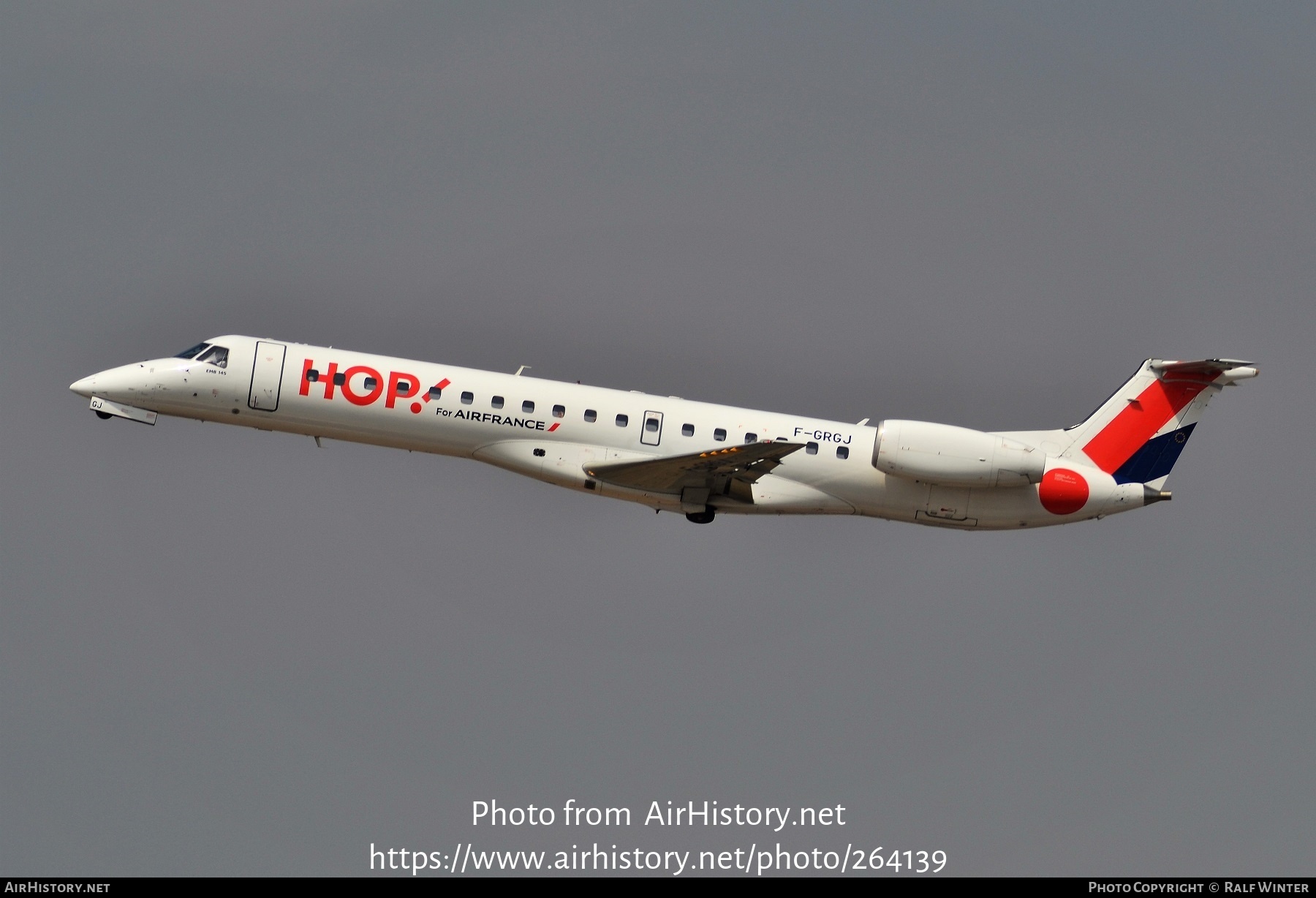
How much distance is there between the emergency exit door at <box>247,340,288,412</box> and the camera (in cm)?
3375

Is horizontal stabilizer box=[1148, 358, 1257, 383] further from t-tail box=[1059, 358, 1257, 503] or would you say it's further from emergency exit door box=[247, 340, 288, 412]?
emergency exit door box=[247, 340, 288, 412]

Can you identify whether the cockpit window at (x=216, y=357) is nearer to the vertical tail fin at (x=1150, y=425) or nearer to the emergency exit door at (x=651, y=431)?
the emergency exit door at (x=651, y=431)

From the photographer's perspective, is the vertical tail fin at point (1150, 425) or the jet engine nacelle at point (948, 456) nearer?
the jet engine nacelle at point (948, 456)

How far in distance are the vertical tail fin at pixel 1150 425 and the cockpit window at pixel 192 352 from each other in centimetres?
2067

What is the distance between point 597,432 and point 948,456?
796 centimetres

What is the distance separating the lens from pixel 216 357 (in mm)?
34094

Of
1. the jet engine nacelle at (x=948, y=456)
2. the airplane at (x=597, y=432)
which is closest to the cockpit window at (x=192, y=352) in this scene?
the airplane at (x=597, y=432)

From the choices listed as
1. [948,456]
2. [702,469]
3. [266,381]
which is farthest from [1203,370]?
[266,381]

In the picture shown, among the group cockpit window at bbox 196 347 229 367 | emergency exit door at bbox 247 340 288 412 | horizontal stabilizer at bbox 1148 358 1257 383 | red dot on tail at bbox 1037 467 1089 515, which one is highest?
horizontal stabilizer at bbox 1148 358 1257 383

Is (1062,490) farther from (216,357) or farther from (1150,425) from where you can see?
(216,357)

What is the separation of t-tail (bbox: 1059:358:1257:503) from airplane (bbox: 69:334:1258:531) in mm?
1463

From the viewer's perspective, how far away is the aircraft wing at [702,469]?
3197cm

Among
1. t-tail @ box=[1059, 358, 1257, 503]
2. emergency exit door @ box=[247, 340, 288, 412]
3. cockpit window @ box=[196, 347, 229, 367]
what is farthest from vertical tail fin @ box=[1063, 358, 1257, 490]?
cockpit window @ box=[196, 347, 229, 367]
